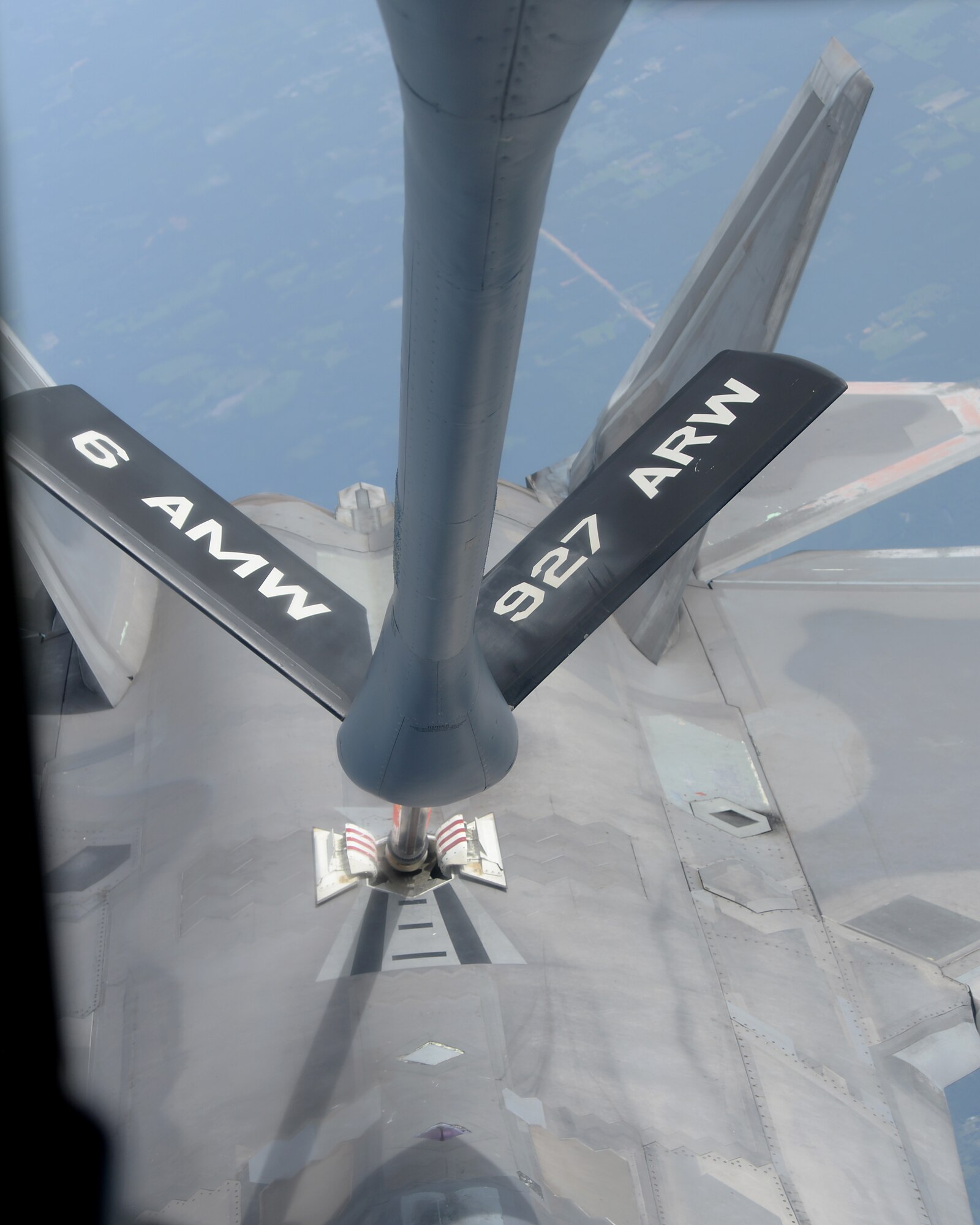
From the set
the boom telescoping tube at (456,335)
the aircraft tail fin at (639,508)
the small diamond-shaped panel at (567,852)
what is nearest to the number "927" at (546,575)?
the aircraft tail fin at (639,508)

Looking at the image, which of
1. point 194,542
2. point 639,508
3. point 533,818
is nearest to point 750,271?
point 639,508

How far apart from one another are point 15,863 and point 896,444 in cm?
1160

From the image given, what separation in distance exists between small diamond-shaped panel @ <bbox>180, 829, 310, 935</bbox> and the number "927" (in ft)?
12.0

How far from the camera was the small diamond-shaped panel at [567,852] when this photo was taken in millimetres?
10000

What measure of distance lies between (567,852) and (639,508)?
419cm

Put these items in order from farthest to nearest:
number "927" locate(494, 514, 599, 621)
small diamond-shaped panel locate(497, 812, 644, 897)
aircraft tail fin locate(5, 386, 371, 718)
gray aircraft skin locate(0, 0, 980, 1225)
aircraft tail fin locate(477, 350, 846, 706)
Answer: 1. small diamond-shaped panel locate(497, 812, 644, 897)
2. aircraft tail fin locate(5, 386, 371, 718)
3. number "927" locate(494, 514, 599, 621)
4. aircraft tail fin locate(477, 350, 846, 706)
5. gray aircraft skin locate(0, 0, 980, 1225)

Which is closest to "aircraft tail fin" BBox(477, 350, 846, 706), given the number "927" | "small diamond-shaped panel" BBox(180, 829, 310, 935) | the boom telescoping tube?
the number "927"

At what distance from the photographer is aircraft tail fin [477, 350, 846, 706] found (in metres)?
7.20

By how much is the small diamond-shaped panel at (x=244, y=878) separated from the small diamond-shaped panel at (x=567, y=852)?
1.89m

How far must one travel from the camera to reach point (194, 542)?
769 centimetres

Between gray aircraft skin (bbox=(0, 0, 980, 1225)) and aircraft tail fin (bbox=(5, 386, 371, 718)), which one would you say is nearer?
gray aircraft skin (bbox=(0, 0, 980, 1225))

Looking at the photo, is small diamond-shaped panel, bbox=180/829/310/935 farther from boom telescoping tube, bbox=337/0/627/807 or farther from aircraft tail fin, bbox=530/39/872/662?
aircraft tail fin, bbox=530/39/872/662

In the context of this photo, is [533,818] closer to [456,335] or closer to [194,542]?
[194,542]

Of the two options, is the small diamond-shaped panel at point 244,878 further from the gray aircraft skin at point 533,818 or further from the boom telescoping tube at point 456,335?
the boom telescoping tube at point 456,335
